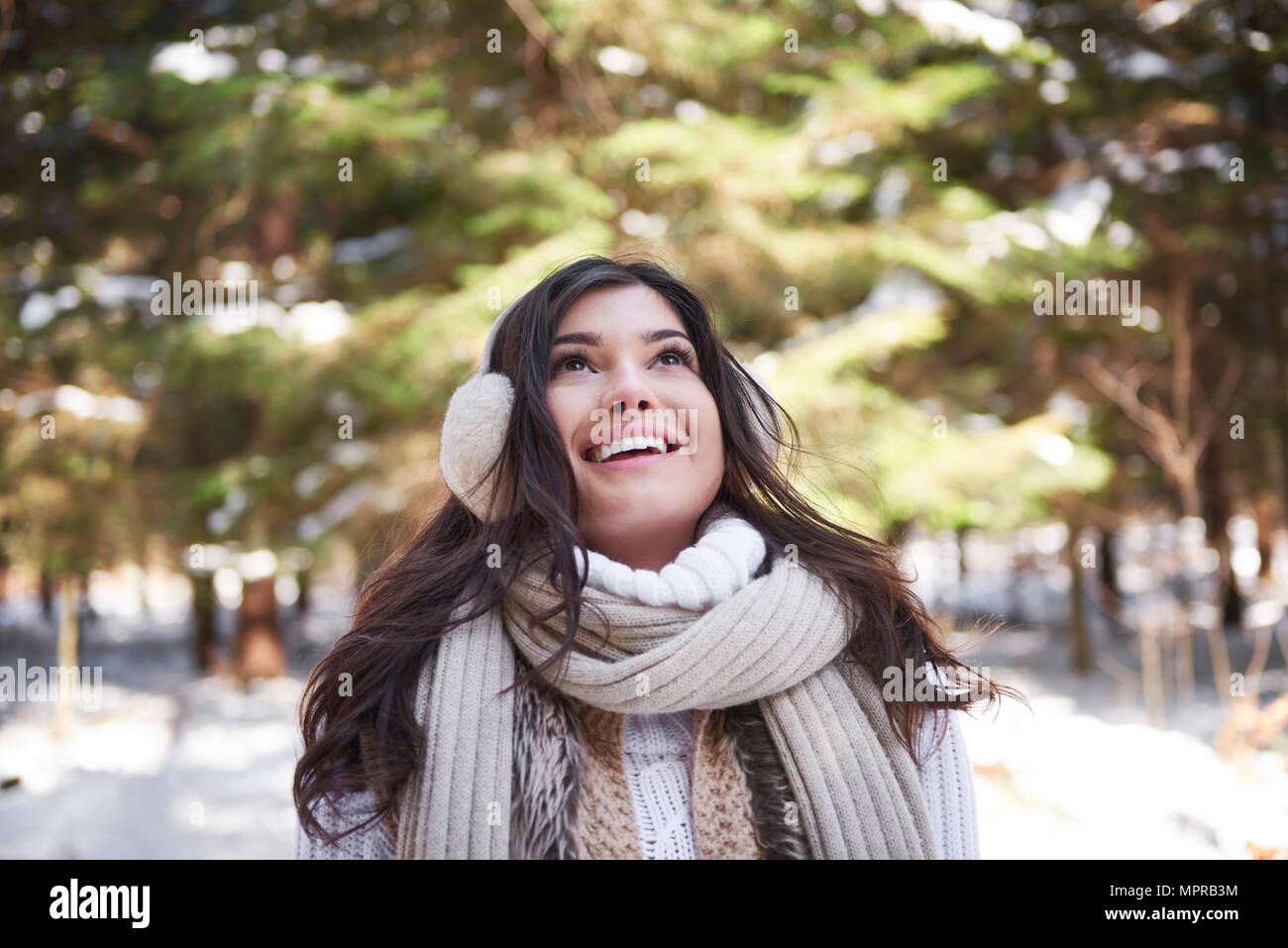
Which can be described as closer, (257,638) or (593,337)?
(593,337)

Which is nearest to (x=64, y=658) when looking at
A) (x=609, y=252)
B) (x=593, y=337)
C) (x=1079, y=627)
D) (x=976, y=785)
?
(x=609, y=252)

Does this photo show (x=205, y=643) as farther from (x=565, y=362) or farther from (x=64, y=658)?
(x=565, y=362)

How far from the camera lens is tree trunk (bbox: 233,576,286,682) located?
981cm

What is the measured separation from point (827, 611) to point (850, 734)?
0.65 feet

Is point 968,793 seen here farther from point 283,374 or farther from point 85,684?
point 85,684

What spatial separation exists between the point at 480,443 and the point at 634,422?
251 mm

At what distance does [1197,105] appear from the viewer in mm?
7059

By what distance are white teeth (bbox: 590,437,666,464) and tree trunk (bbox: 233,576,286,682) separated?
931cm

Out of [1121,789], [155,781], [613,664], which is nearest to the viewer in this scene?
[613,664]

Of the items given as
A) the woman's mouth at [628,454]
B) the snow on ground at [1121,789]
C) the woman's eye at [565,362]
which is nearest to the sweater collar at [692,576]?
the woman's mouth at [628,454]

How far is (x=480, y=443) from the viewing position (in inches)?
56.2

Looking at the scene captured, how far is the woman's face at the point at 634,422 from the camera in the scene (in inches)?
54.8

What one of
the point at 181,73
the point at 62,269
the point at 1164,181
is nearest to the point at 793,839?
the point at 181,73

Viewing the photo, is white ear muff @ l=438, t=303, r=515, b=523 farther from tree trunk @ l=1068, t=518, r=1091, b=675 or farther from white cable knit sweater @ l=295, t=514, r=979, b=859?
tree trunk @ l=1068, t=518, r=1091, b=675
